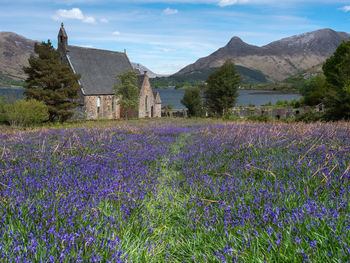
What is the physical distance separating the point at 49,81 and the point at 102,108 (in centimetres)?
1291

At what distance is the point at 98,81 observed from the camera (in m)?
39.6

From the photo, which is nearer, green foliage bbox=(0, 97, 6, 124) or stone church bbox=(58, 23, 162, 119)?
green foliage bbox=(0, 97, 6, 124)

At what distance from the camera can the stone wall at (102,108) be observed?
36.7 metres

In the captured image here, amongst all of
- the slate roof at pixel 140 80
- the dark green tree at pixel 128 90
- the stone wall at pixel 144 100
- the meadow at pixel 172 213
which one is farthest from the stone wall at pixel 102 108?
the meadow at pixel 172 213

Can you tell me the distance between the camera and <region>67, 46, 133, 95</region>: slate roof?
1483 inches

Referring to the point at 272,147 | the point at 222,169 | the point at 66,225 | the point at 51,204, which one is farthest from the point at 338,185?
the point at 51,204

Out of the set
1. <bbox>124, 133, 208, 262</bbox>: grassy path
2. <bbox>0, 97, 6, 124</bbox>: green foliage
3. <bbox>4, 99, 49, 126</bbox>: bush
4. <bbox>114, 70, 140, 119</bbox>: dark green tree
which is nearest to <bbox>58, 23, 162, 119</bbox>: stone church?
<bbox>114, 70, 140, 119</bbox>: dark green tree

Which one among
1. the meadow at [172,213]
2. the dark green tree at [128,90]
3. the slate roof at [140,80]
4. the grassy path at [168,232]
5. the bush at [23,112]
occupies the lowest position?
the grassy path at [168,232]

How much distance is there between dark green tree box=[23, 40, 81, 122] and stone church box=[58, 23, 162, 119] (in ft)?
25.6

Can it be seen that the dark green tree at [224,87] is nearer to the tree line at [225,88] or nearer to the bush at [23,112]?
the tree line at [225,88]

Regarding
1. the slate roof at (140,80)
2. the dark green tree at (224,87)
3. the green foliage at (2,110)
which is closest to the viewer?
the green foliage at (2,110)

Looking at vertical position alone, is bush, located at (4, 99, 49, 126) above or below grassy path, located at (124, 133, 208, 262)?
above

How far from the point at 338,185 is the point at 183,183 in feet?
6.84

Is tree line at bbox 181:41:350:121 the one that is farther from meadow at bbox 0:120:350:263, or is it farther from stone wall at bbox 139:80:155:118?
meadow at bbox 0:120:350:263
